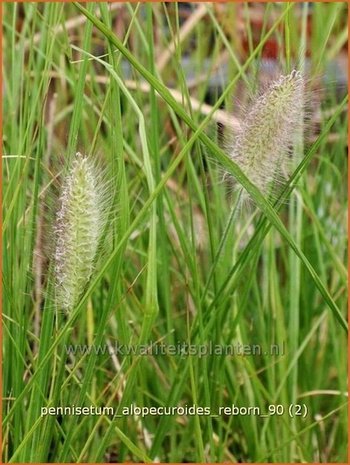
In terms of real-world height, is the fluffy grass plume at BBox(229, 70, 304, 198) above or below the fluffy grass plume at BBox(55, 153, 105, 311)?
above

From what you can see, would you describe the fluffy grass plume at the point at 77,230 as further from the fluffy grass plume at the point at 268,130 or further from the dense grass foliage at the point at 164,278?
the fluffy grass plume at the point at 268,130

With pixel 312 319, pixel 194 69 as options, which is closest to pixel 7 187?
pixel 312 319

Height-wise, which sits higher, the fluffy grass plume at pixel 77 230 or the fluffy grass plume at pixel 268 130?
the fluffy grass plume at pixel 268 130

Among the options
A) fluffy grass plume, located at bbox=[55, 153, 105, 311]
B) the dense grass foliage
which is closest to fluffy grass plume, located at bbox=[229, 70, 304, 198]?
the dense grass foliage

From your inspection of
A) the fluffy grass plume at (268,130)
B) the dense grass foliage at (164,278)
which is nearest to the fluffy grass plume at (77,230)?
the dense grass foliage at (164,278)

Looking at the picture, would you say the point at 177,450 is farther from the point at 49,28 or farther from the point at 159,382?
the point at 49,28

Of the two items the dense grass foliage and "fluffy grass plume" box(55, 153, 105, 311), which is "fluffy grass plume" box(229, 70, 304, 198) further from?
"fluffy grass plume" box(55, 153, 105, 311)
